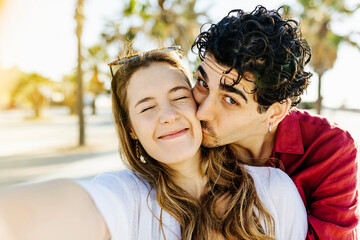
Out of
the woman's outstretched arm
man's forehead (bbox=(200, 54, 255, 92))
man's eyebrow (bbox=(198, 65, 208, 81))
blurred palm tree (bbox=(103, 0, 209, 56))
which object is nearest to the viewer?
the woman's outstretched arm

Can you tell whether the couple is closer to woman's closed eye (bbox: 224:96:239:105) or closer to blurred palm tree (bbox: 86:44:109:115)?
woman's closed eye (bbox: 224:96:239:105)

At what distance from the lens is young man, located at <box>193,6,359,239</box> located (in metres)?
2.08

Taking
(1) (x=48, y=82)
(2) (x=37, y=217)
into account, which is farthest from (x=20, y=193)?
(1) (x=48, y=82)

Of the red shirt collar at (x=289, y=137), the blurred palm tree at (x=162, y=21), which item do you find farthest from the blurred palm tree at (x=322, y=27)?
the red shirt collar at (x=289, y=137)

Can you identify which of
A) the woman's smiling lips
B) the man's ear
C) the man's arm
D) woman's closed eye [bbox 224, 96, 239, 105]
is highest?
woman's closed eye [bbox 224, 96, 239, 105]

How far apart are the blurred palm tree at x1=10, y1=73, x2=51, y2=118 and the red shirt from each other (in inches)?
1266

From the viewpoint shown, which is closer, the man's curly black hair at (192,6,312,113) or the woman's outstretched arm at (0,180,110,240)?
the woman's outstretched arm at (0,180,110,240)

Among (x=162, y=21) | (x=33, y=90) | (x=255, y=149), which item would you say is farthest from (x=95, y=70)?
(x=255, y=149)

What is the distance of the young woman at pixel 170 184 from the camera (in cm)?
153

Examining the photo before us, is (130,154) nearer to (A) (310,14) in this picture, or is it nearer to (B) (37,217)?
(B) (37,217)

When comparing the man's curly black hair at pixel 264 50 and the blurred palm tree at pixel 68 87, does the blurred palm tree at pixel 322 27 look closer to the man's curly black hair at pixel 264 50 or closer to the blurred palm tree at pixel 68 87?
the man's curly black hair at pixel 264 50

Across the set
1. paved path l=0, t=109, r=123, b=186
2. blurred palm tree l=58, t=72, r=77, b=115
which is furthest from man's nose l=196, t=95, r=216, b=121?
blurred palm tree l=58, t=72, r=77, b=115

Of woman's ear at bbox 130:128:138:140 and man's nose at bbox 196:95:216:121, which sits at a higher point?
man's nose at bbox 196:95:216:121

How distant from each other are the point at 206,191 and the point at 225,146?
487 millimetres
